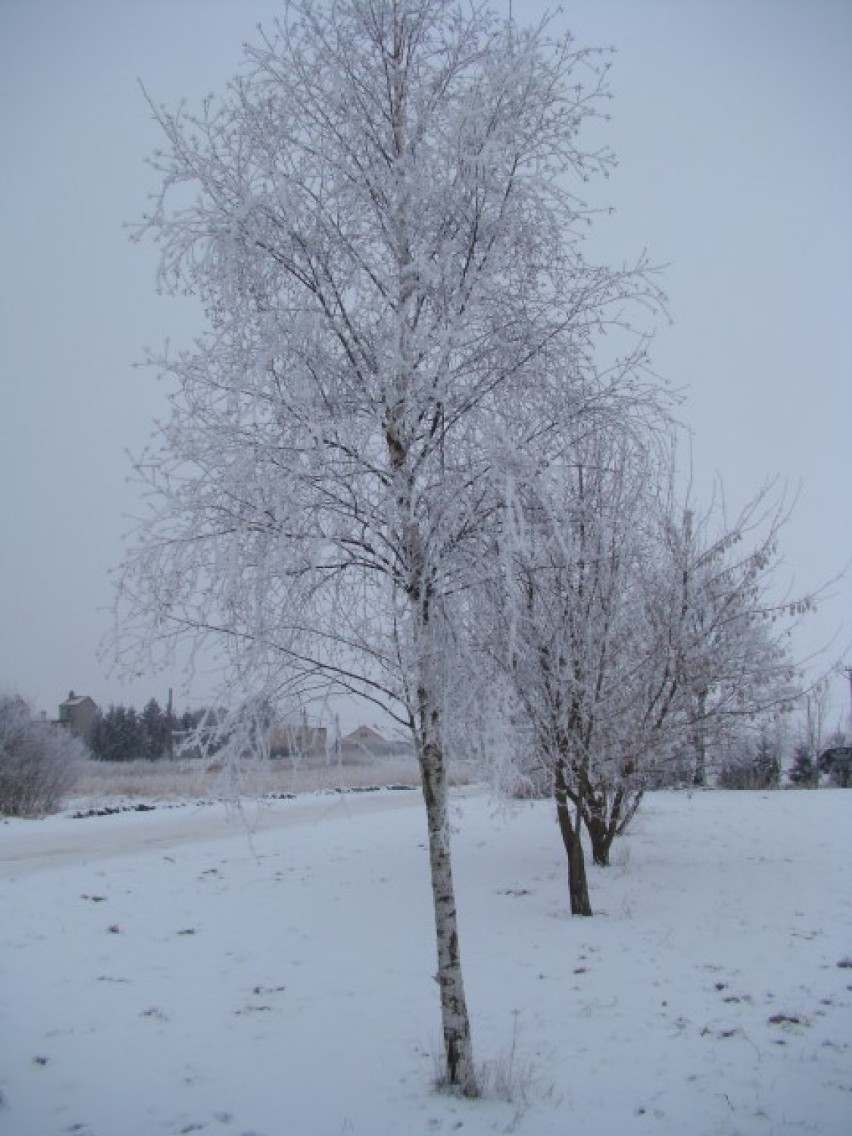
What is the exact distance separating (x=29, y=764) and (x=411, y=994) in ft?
60.3

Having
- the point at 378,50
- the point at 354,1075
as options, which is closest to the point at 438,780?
the point at 354,1075

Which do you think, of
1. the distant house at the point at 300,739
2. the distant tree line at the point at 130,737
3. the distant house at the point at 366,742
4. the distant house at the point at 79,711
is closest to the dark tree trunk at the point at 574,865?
the distant house at the point at 366,742

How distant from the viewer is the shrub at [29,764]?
20672 mm

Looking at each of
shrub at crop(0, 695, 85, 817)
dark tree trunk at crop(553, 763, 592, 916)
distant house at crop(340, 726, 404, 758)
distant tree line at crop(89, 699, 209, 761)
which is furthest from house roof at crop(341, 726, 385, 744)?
distant tree line at crop(89, 699, 209, 761)

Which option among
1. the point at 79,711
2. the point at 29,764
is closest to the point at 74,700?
the point at 79,711

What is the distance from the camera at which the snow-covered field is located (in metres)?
4.43

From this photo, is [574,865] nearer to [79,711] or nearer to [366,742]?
[366,742]

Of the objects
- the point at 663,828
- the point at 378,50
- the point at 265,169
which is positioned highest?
the point at 378,50

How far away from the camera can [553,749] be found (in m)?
8.04

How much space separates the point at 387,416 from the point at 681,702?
5.99 meters

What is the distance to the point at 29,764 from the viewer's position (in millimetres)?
21109

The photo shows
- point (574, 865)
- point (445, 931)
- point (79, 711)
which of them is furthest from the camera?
point (79, 711)

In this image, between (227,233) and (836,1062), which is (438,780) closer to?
(836,1062)

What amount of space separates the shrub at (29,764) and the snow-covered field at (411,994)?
10.2 meters
